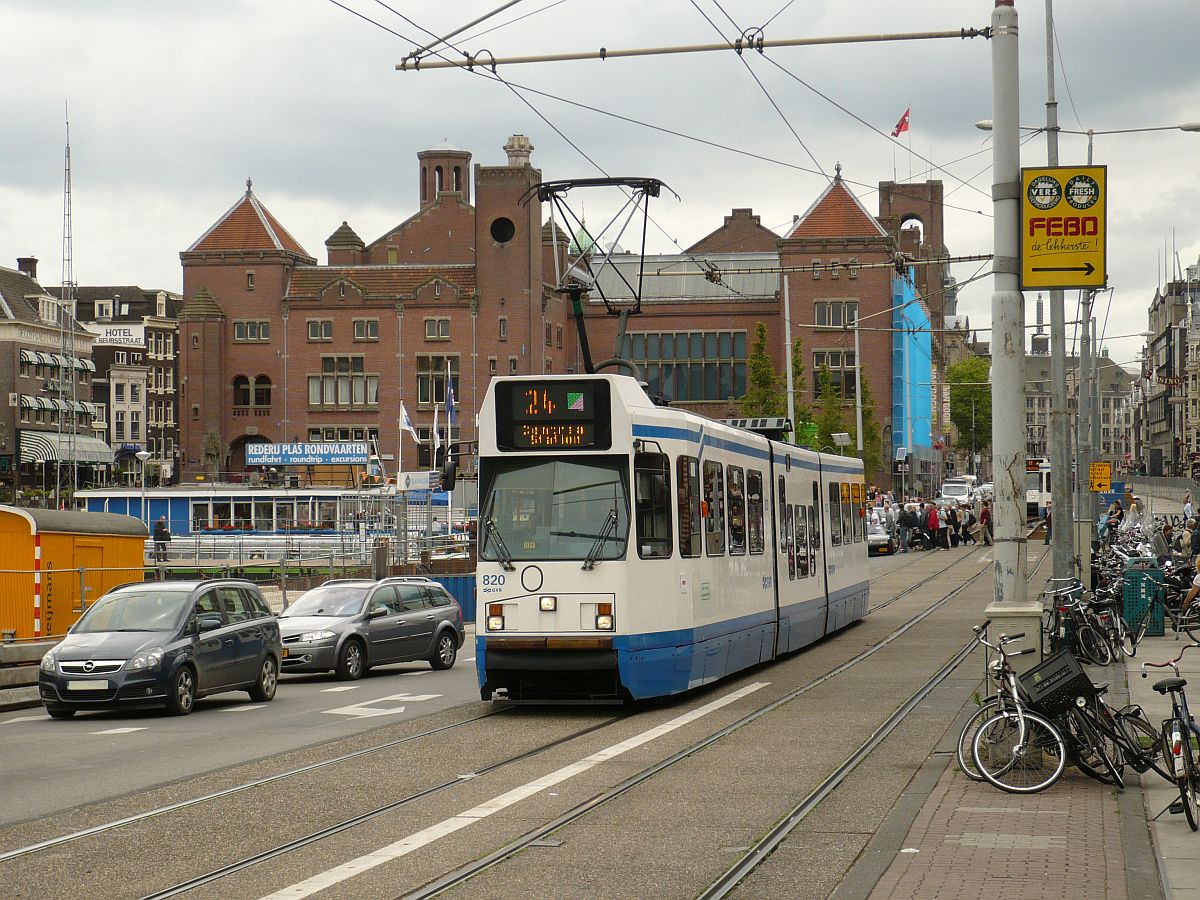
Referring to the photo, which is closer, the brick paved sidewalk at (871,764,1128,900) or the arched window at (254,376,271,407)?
the brick paved sidewalk at (871,764,1128,900)

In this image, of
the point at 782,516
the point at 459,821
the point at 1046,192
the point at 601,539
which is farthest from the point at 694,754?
the point at 782,516

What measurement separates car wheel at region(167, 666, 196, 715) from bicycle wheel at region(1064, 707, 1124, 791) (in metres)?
10.4

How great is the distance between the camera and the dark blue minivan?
58.1ft

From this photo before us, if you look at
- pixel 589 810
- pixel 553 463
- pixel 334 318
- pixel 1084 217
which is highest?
pixel 334 318

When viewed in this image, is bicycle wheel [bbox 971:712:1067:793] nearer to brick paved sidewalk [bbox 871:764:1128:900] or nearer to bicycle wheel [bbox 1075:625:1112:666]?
brick paved sidewalk [bbox 871:764:1128:900]

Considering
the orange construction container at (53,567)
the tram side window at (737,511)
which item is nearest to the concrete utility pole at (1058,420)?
the tram side window at (737,511)

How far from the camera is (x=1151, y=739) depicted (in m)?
11.8

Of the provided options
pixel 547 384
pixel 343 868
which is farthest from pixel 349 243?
pixel 343 868

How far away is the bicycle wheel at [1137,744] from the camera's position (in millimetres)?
A: 10992

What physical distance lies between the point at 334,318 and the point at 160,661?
8358 cm

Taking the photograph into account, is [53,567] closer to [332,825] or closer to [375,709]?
[375,709]

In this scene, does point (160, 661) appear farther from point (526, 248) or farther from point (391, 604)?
point (526, 248)

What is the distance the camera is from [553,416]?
53.3ft

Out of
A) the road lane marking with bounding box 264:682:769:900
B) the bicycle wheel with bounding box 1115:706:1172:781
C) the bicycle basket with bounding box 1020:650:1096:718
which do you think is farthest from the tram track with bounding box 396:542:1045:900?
the bicycle wheel with bounding box 1115:706:1172:781
